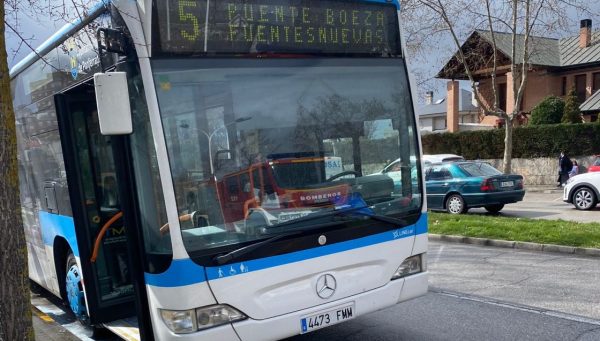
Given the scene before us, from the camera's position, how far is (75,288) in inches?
216

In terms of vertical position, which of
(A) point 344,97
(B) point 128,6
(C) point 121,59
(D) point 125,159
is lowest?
(D) point 125,159

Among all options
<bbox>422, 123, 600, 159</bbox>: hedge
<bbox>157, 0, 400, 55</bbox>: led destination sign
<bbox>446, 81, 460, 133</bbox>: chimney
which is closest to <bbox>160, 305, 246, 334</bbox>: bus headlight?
<bbox>157, 0, 400, 55</bbox>: led destination sign

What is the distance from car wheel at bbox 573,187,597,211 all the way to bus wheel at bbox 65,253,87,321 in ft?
46.5

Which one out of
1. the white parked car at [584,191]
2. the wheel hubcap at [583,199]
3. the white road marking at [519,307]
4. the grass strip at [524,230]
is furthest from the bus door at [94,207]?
the wheel hubcap at [583,199]

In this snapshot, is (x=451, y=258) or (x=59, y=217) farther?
(x=451, y=258)

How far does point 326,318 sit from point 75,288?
2923mm

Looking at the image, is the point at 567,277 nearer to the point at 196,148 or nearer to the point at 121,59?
the point at 196,148

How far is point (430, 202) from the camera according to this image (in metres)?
16.1

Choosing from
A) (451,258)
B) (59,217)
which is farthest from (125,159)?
(451,258)


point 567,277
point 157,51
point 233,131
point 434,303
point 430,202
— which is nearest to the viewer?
point 157,51

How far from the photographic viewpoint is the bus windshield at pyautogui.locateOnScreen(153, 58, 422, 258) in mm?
3674

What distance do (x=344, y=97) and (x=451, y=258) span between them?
584 cm

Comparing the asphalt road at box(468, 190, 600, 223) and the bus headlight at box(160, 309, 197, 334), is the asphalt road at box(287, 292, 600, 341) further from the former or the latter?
the asphalt road at box(468, 190, 600, 223)

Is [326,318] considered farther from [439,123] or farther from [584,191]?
[439,123]
